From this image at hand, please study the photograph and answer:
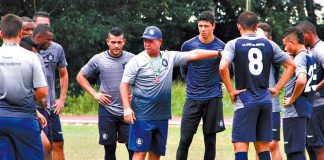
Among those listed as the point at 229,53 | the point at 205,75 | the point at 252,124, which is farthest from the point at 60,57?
the point at 252,124

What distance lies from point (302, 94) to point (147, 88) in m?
Answer: 2.09

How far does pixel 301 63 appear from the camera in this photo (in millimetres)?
10031

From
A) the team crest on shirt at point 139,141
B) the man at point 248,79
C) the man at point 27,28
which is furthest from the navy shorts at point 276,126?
the man at point 27,28

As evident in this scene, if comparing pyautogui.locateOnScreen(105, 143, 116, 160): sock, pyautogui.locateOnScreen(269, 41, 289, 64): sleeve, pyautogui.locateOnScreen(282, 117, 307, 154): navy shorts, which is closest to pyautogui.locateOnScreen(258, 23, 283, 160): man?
pyautogui.locateOnScreen(282, 117, 307, 154): navy shorts

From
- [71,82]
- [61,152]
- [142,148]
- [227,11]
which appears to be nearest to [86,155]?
[61,152]

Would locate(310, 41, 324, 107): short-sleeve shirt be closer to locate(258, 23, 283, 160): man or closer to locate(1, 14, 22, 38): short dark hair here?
locate(258, 23, 283, 160): man

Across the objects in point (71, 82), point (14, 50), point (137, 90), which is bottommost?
point (71, 82)

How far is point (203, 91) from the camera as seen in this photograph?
1133 centimetres

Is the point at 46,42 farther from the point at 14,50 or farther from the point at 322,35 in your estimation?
the point at 322,35

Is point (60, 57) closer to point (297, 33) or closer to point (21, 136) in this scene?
point (21, 136)

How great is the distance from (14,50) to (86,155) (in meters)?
5.69

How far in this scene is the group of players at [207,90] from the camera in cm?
955

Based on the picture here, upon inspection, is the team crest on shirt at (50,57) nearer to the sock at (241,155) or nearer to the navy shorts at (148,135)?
the navy shorts at (148,135)

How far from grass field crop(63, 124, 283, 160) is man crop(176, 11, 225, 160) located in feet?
7.84
